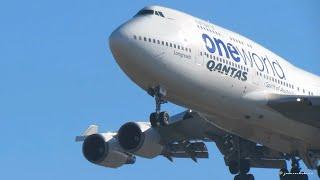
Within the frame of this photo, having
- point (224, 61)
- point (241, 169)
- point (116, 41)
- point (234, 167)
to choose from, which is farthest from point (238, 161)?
point (116, 41)

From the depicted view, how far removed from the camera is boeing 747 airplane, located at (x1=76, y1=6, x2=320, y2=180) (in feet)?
137

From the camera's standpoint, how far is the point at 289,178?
49.2 metres

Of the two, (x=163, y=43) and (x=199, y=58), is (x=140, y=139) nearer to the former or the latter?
(x=199, y=58)

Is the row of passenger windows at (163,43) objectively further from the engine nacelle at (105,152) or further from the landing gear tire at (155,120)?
the engine nacelle at (105,152)

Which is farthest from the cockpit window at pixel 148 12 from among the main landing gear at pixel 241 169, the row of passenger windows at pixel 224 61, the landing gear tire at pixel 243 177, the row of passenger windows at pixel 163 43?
the landing gear tire at pixel 243 177

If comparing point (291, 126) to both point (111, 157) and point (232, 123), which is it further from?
point (111, 157)

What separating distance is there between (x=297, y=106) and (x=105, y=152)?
38.7 feet

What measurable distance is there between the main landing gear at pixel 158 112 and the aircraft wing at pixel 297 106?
19.1 feet

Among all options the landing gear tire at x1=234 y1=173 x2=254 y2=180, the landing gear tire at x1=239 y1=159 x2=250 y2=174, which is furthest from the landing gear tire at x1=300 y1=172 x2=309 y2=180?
the landing gear tire at x1=239 y1=159 x2=250 y2=174

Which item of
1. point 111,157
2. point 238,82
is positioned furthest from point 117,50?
point 111,157

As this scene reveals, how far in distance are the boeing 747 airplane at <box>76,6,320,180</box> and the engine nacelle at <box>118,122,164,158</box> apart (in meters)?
0.05

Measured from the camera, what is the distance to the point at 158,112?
41062 millimetres

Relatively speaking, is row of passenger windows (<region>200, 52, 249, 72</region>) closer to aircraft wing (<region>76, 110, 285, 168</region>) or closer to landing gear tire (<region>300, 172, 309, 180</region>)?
aircraft wing (<region>76, 110, 285, 168</region>)

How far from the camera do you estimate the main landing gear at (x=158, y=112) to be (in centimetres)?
4062
